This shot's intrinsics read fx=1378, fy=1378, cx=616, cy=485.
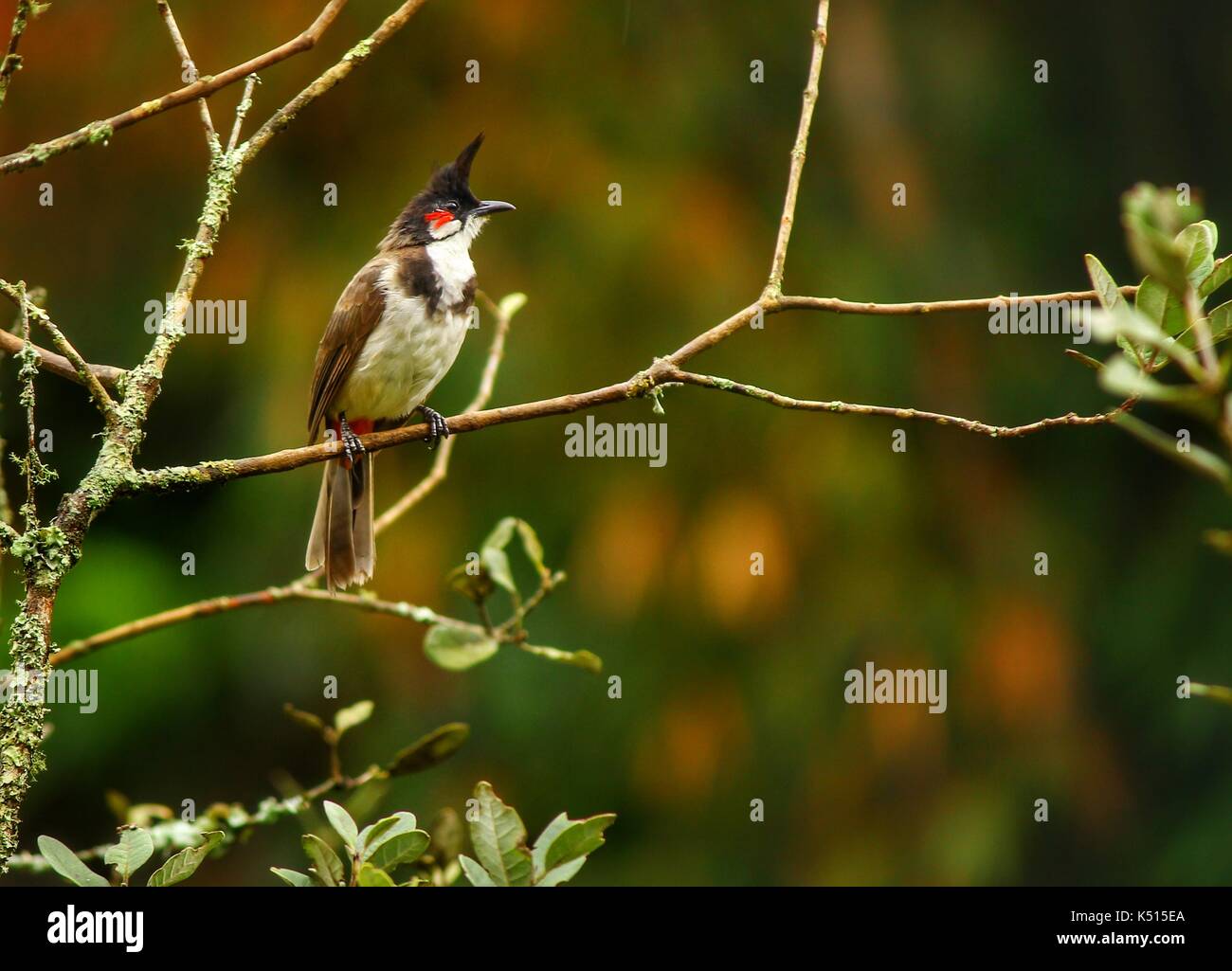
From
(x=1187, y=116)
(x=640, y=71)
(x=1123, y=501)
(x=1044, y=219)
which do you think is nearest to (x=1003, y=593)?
(x=1123, y=501)

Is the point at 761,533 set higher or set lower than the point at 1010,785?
higher

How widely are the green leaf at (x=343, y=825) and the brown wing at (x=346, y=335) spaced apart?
2.59m

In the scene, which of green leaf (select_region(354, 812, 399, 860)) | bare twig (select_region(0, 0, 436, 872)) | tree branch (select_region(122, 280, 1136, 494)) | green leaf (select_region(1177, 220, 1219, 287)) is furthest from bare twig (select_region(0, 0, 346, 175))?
green leaf (select_region(1177, 220, 1219, 287))

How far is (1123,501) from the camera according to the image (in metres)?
6.65

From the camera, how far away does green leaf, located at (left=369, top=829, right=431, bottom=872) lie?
4.62ft

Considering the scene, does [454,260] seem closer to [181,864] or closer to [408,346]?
[408,346]

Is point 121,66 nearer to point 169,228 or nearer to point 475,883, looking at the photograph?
point 169,228

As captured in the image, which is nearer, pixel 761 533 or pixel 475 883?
pixel 475 883

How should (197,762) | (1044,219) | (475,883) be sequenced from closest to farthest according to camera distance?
1. (475,883)
2. (1044,219)
3. (197,762)

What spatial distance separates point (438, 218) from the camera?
13.3 ft

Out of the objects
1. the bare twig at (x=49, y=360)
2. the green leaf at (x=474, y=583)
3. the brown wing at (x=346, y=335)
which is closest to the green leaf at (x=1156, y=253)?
the bare twig at (x=49, y=360)

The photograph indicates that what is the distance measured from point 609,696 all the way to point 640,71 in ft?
9.57

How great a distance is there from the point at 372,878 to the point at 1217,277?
96 cm

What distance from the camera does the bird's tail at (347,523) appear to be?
11.7 ft
